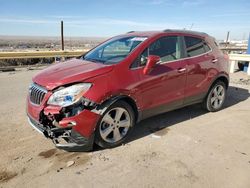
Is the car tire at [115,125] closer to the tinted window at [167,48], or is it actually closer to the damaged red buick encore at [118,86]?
the damaged red buick encore at [118,86]

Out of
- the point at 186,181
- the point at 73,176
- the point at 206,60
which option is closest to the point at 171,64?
the point at 206,60

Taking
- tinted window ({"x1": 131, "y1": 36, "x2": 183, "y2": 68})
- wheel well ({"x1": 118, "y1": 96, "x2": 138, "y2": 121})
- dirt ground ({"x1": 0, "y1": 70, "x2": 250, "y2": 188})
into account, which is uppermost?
tinted window ({"x1": 131, "y1": 36, "x2": 183, "y2": 68})

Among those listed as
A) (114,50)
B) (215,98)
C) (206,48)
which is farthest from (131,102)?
(215,98)

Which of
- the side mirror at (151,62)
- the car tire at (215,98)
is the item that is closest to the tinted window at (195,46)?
the car tire at (215,98)

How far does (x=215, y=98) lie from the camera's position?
6.11 metres

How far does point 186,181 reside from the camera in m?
3.28

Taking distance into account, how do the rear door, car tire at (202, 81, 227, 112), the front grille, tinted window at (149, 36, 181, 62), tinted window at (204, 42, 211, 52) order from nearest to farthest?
the front grille < tinted window at (149, 36, 181, 62) < the rear door < tinted window at (204, 42, 211, 52) < car tire at (202, 81, 227, 112)

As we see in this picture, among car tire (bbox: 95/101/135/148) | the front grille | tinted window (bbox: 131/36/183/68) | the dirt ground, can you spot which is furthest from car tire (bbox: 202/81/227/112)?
the front grille

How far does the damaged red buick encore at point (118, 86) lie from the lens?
146 inches

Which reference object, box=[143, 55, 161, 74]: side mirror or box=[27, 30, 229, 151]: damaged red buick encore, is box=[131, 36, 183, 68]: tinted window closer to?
box=[27, 30, 229, 151]: damaged red buick encore

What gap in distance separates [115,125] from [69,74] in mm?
1096

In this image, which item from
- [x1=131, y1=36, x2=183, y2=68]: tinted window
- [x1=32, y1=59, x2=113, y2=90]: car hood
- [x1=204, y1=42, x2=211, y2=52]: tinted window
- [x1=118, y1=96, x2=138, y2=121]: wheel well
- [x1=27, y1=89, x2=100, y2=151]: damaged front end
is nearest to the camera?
[x1=27, y1=89, x2=100, y2=151]: damaged front end

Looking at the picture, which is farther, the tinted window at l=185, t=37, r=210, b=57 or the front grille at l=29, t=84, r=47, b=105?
the tinted window at l=185, t=37, r=210, b=57

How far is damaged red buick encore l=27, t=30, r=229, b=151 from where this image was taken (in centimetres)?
371
